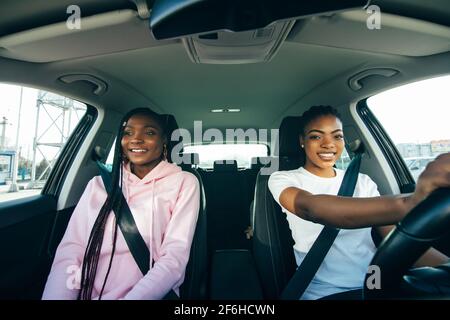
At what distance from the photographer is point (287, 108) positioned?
115 inches

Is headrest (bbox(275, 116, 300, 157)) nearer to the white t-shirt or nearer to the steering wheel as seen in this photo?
the white t-shirt

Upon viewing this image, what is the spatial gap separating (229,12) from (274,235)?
3.33ft

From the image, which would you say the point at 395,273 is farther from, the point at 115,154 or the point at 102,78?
the point at 102,78

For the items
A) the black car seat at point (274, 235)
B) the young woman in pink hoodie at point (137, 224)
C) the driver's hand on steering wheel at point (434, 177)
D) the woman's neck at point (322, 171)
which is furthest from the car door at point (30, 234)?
the driver's hand on steering wheel at point (434, 177)

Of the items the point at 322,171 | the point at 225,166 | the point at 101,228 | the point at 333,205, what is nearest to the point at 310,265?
the point at 333,205

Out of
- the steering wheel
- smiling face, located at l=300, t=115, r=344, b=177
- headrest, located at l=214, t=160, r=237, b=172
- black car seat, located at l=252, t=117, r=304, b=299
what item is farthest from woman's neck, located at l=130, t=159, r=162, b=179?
headrest, located at l=214, t=160, r=237, b=172

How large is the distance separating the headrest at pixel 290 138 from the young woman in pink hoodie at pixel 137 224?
1.97 feet

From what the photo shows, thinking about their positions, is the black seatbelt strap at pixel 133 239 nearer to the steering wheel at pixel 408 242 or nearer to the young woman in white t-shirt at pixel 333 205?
the young woman in white t-shirt at pixel 333 205

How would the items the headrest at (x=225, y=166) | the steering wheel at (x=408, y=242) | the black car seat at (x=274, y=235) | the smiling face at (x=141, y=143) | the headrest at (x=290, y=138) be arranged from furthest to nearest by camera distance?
1. the headrest at (x=225, y=166)
2. the headrest at (x=290, y=138)
3. the smiling face at (x=141, y=143)
4. the black car seat at (x=274, y=235)
5. the steering wheel at (x=408, y=242)

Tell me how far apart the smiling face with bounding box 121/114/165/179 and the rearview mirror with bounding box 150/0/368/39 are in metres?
0.59

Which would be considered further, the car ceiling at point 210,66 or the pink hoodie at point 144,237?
the car ceiling at point 210,66

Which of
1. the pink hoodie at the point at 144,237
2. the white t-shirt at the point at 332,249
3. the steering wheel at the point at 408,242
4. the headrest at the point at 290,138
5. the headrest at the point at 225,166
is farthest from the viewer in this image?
the headrest at the point at 225,166

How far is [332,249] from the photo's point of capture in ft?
3.96

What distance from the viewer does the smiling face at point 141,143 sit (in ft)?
4.54
